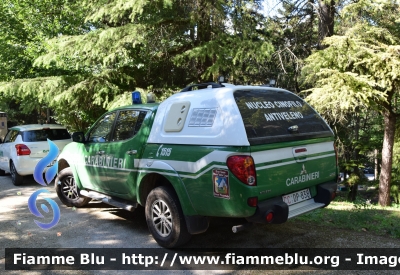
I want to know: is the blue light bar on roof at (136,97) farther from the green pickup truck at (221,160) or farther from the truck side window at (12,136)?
the truck side window at (12,136)

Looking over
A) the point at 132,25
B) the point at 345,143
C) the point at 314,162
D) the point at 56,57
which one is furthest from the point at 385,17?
the point at 56,57

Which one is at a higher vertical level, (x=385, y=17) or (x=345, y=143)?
(x=385, y=17)

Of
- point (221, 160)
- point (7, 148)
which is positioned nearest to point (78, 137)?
point (221, 160)

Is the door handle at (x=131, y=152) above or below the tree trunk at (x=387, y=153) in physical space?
above

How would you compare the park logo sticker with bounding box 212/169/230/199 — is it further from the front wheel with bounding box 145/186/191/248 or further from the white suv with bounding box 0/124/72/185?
the white suv with bounding box 0/124/72/185

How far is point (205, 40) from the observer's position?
10.5 m

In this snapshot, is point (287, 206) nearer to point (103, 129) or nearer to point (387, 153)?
point (103, 129)

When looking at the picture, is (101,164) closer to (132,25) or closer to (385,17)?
(132,25)

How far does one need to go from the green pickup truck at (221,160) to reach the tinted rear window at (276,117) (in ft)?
0.05

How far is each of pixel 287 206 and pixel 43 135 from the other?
24.5 feet

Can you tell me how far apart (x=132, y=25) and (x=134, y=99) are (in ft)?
15.7

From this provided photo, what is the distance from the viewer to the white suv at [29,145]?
8.86m

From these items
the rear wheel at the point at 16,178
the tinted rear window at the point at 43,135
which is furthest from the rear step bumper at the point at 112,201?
the rear wheel at the point at 16,178

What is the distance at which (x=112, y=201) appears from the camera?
17.6 ft
